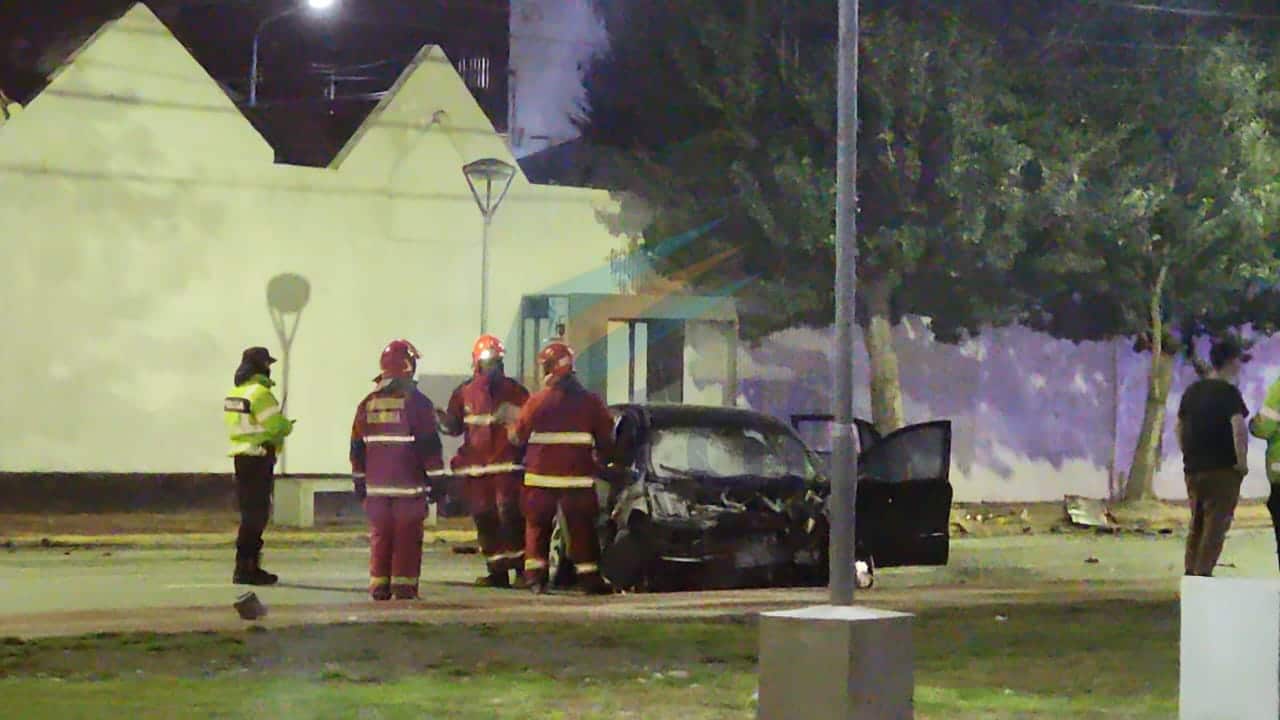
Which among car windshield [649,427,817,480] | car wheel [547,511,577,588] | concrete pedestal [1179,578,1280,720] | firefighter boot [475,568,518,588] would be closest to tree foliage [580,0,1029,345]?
car windshield [649,427,817,480]

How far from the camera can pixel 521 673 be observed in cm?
1055

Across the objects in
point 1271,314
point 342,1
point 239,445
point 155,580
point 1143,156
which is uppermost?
point 342,1

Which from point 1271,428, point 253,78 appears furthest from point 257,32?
point 1271,428

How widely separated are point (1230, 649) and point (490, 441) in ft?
23.8

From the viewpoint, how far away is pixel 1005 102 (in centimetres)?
2316

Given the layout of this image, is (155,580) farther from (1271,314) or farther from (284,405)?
(1271,314)

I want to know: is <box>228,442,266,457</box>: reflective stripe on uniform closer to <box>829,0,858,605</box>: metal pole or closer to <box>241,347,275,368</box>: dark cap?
<box>241,347,275,368</box>: dark cap

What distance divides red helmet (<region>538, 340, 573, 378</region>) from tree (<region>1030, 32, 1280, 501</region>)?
11.0 metres

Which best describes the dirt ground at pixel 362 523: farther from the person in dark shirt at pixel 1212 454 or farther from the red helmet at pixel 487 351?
the person in dark shirt at pixel 1212 454

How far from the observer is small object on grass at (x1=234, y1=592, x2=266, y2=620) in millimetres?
12273

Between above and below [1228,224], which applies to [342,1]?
above

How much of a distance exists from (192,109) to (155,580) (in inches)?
327

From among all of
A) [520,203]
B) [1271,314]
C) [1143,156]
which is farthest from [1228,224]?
[520,203]

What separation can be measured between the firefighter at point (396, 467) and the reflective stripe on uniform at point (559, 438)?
0.72 m
